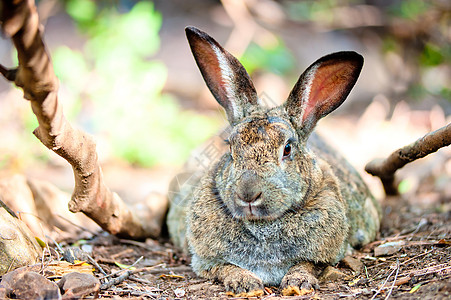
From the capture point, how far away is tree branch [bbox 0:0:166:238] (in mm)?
2678

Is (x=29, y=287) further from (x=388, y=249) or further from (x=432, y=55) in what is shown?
(x=432, y=55)

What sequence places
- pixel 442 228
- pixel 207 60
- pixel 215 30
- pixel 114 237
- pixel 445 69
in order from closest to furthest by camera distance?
pixel 207 60 < pixel 442 228 < pixel 114 237 < pixel 445 69 < pixel 215 30

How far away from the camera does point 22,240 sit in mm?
3754

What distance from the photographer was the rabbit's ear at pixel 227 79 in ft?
14.3

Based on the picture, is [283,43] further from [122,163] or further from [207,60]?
[207,60]

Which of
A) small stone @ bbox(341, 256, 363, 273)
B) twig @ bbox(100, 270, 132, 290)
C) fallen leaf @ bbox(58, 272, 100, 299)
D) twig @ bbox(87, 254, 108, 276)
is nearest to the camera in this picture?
fallen leaf @ bbox(58, 272, 100, 299)

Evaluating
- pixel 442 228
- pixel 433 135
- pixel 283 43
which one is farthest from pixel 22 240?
pixel 283 43

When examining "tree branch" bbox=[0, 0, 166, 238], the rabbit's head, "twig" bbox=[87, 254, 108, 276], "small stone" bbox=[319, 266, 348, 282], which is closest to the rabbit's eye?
the rabbit's head

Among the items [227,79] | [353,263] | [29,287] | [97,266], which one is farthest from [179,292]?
[227,79]

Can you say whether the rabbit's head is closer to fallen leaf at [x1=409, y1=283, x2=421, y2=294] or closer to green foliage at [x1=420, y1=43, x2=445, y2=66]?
fallen leaf at [x1=409, y1=283, x2=421, y2=294]

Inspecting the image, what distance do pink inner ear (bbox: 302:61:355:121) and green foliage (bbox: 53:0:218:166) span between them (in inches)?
180

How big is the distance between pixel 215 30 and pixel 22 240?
10.6 metres

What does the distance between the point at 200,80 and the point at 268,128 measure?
835cm

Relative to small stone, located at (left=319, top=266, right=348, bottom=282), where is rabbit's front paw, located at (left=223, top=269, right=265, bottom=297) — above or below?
below
